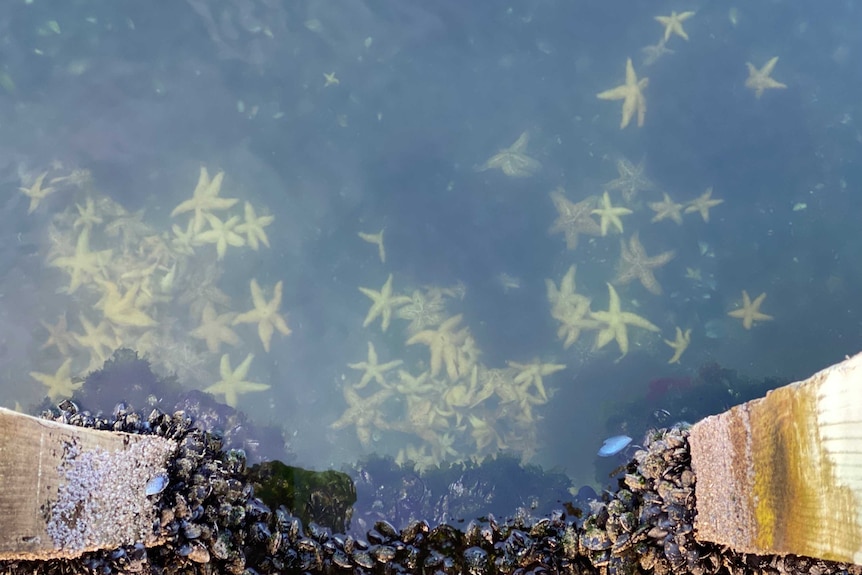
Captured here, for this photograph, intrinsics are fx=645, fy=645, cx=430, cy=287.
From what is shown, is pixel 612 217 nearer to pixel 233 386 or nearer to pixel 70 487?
pixel 233 386

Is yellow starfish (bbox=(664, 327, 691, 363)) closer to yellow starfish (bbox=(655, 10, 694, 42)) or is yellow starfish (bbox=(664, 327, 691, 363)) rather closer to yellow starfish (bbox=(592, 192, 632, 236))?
yellow starfish (bbox=(592, 192, 632, 236))

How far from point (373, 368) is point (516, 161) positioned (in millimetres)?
1504

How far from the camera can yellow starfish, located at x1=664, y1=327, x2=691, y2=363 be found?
3.69 m

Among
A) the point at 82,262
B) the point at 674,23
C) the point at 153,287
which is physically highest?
the point at 674,23

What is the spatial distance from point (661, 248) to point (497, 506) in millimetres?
1760

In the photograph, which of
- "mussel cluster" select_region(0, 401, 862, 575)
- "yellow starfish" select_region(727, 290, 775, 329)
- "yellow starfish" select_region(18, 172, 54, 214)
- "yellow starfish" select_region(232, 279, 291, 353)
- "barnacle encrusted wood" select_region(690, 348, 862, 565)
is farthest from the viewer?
"yellow starfish" select_region(18, 172, 54, 214)

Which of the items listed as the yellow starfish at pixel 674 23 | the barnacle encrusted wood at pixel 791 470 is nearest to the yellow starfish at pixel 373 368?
the barnacle encrusted wood at pixel 791 470

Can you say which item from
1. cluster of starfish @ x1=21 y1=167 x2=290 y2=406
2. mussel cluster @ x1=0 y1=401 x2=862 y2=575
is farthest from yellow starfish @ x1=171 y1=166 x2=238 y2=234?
mussel cluster @ x1=0 y1=401 x2=862 y2=575

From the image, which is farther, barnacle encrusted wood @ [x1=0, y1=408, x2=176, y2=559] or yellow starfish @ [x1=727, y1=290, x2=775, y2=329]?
yellow starfish @ [x1=727, y1=290, x2=775, y2=329]

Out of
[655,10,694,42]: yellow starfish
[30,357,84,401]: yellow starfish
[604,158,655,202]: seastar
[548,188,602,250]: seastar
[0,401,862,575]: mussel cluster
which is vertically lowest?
[0,401,862,575]: mussel cluster

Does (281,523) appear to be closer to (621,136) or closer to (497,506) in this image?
(497,506)

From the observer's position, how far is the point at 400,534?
3.59 m

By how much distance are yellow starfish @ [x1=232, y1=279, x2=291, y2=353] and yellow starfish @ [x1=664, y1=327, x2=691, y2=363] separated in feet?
7.30

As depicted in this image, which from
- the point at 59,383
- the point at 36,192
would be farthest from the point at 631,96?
the point at 59,383
